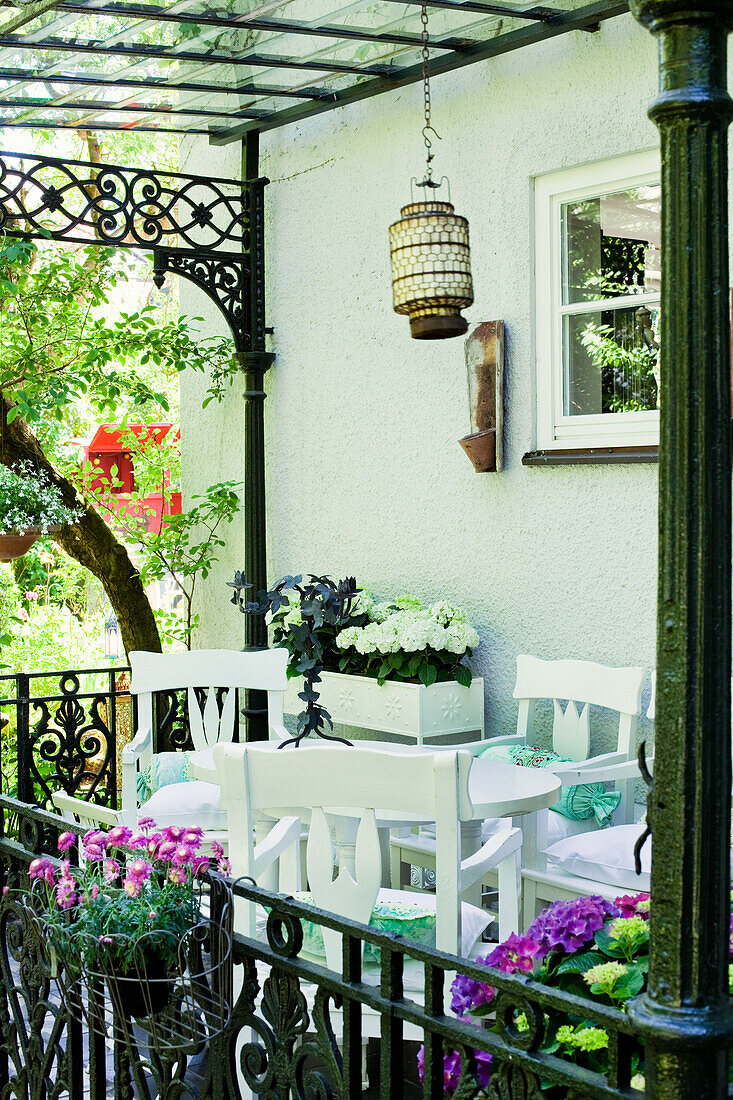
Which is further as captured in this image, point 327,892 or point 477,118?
point 477,118

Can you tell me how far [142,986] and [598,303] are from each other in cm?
311

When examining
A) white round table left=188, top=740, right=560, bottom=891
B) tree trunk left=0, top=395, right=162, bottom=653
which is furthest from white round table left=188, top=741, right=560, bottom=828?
tree trunk left=0, top=395, right=162, bottom=653

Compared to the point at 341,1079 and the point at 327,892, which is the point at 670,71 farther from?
the point at 327,892

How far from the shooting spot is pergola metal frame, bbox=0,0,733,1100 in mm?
1275

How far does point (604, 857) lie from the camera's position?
333 cm

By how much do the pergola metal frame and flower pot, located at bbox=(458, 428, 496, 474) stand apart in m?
3.32

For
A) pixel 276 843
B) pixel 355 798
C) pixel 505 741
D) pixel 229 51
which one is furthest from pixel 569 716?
pixel 229 51

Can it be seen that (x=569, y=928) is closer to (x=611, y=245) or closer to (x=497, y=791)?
(x=497, y=791)

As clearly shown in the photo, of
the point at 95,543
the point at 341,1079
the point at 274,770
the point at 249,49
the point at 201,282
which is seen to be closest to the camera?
the point at 341,1079

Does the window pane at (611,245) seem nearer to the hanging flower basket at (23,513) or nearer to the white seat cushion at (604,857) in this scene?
the white seat cushion at (604,857)

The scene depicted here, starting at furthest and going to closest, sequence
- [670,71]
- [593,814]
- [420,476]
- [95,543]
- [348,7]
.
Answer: [95,543]
[420,476]
[348,7]
[593,814]
[670,71]

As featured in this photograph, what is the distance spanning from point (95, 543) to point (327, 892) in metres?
5.03

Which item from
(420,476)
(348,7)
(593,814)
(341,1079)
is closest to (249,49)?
(348,7)

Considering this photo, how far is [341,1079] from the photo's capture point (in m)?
1.78
